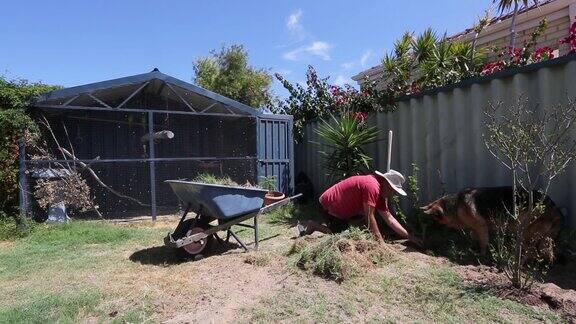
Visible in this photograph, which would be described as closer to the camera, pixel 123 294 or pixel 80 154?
pixel 123 294

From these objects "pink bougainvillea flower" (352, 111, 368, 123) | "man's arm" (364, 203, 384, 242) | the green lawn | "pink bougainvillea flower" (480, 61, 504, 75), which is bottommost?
the green lawn

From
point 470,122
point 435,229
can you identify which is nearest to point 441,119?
point 470,122

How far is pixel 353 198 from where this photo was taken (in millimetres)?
5941

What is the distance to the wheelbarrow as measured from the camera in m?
5.64

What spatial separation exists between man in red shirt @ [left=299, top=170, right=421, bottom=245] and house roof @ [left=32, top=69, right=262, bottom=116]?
4.72m

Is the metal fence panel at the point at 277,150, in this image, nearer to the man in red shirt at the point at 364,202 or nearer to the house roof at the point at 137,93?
the house roof at the point at 137,93

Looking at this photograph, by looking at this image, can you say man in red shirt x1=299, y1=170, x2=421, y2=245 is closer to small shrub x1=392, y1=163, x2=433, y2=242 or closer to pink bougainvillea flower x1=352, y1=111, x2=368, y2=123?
small shrub x1=392, y1=163, x2=433, y2=242

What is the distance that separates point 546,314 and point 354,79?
39.7ft

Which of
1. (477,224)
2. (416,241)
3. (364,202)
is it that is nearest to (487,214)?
(477,224)

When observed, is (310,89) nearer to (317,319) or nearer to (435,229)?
(435,229)

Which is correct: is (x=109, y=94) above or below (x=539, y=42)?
below

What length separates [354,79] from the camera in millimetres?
14992

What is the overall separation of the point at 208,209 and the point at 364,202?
1.97 meters

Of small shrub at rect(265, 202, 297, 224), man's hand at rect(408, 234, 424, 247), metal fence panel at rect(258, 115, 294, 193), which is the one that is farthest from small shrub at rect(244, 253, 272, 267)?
metal fence panel at rect(258, 115, 294, 193)
